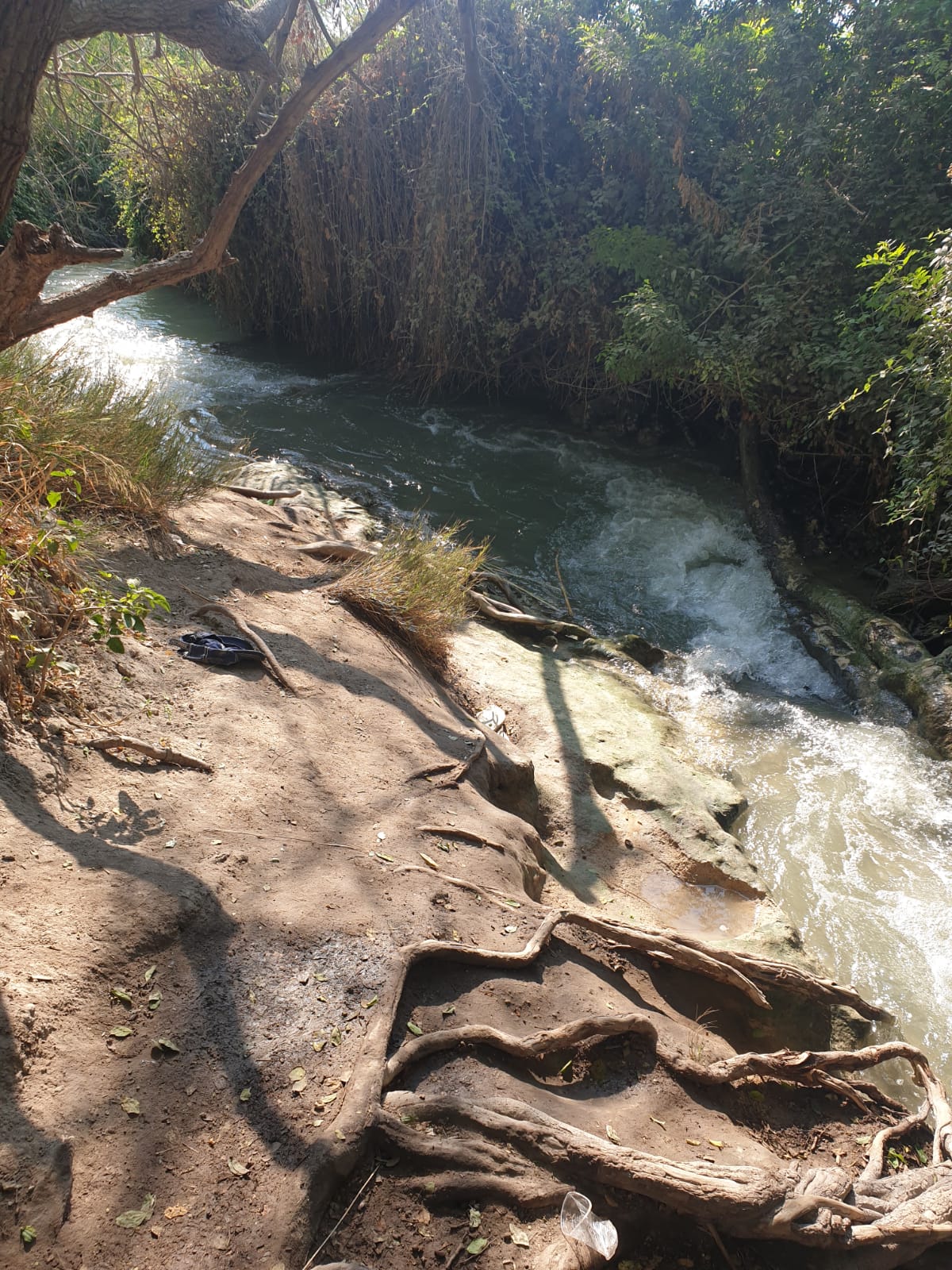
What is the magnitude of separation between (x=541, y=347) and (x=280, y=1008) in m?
9.03

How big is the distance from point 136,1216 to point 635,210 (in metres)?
10.0

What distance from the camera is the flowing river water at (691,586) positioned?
13.7ft

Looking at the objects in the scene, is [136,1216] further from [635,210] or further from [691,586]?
[635,210]

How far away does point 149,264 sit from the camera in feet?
14.9

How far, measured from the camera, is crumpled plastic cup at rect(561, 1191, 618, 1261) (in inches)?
74.0

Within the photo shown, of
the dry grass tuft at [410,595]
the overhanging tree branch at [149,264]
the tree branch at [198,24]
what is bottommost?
the dry grass tuft at [410,595]

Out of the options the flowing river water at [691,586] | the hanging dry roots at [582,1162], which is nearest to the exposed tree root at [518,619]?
the flowing river water at [691,586]

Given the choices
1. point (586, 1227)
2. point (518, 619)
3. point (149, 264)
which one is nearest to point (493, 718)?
point (518, 619)

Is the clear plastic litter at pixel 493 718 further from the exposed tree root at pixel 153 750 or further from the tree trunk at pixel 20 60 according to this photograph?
the tree trunk at pixel 20 60

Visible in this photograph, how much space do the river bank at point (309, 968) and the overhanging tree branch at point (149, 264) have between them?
1.16 meters

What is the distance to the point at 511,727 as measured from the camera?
4.88 meters

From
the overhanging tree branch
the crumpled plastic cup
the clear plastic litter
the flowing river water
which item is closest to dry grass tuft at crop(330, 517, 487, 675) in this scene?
the clear plastic litter

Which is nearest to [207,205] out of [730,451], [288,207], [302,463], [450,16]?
[288,207]

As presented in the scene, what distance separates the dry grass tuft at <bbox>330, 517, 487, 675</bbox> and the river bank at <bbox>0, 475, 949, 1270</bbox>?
1.54 feet
